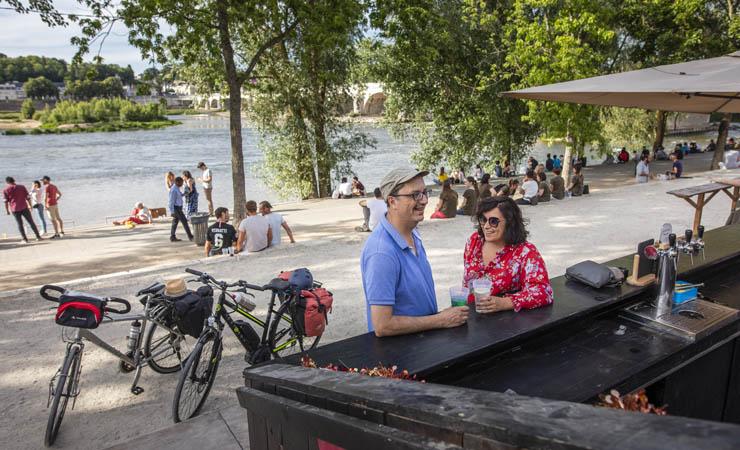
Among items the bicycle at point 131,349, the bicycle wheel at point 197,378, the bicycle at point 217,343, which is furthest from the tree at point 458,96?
the bicycle wheel at point 197,378

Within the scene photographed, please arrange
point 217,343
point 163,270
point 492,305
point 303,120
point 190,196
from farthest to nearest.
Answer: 1. point 303,120
2. point 190,196
3. point 163,270
4. point 217,343
5. point 492,305

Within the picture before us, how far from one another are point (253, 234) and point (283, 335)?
4.13 m

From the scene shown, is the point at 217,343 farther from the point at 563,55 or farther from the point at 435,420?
the point at 563,55

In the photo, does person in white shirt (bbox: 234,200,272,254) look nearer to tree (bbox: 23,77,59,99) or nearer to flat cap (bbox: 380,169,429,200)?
flat cap (bbox: 380,169,429,200)

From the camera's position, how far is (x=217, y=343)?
161 inches

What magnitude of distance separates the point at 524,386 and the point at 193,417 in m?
2.77

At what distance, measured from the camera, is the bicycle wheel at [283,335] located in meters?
4.37

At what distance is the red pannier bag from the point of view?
4.31 metres

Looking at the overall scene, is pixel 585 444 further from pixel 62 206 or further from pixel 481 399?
pixel 62 206

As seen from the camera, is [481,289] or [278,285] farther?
[278,285]

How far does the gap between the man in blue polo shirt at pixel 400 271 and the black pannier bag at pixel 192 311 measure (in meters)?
2.05

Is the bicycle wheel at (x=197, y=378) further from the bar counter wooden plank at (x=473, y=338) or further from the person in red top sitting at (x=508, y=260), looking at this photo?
the person in red top sitting at (x=508, y=260)

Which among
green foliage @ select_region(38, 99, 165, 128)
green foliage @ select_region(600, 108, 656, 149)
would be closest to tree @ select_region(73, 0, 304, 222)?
green foliage @ select_region(600, 108, 656, 149)

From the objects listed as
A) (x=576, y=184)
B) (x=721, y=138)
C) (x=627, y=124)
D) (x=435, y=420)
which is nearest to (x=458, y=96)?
(x=576, y=184)
